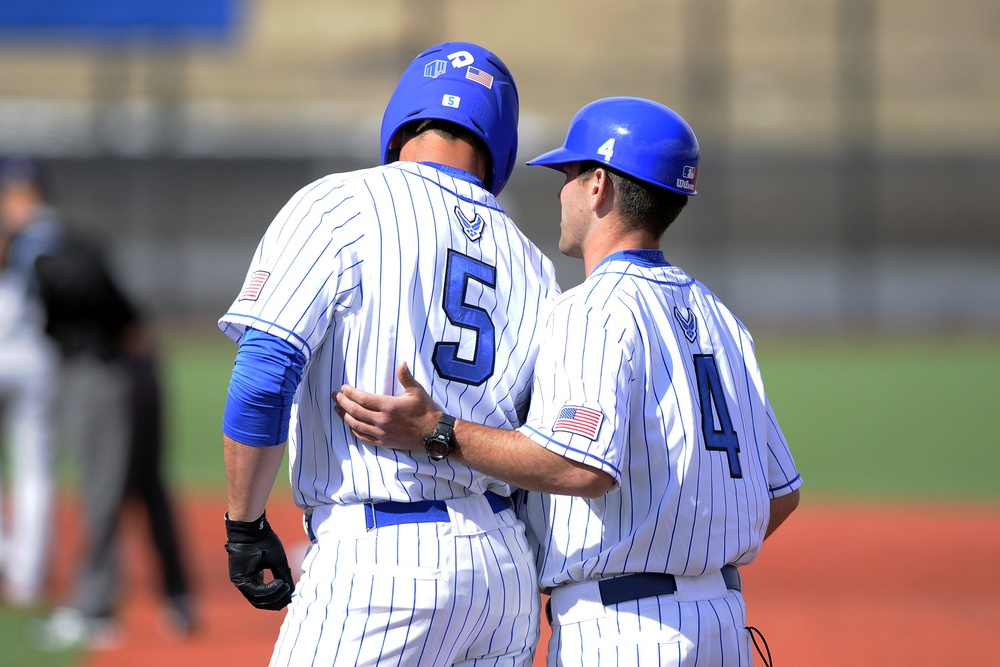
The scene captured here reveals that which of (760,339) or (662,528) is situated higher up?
(760,339)

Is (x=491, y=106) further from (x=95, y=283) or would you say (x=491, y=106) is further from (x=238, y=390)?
(x=95, y=283)

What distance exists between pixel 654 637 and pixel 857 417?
1204 cm

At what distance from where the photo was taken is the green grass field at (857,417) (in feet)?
32.9

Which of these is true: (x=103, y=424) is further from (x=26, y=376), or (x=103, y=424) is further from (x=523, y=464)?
(x=523, y=464)

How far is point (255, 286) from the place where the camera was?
2420 millimetres

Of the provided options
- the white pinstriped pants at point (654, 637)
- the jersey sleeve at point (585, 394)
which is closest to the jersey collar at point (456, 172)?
the jersey sleeve at point (585, 394)

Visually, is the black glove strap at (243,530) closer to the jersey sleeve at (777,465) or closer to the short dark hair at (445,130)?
the short dark hair at (445,130)

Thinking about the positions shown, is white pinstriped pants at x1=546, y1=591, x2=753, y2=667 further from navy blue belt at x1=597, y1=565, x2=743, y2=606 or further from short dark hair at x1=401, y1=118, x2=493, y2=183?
short dark hair at x1=401, y1=118, x2=493, y2=183

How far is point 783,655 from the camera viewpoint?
5512 millimetres

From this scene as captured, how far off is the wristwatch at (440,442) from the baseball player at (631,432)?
0.05ft

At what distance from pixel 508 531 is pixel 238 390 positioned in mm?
687

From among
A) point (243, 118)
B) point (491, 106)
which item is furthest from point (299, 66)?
point (491, 106)

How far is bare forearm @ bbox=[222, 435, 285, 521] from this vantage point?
94.7 inches

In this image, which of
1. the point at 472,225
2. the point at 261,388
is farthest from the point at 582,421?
the point at 261,388
